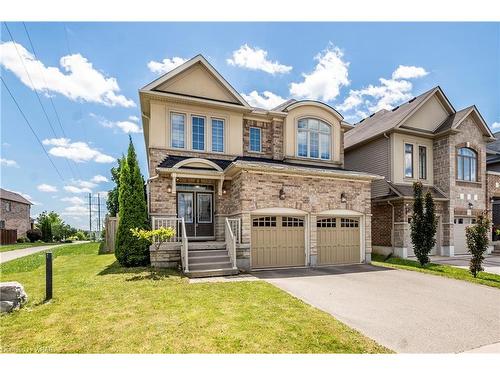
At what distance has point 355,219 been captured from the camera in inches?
496

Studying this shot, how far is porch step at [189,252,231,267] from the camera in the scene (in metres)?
9.64

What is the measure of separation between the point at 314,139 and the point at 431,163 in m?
7.95

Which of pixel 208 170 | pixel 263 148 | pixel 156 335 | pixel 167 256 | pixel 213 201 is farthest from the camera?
pixel 263 148

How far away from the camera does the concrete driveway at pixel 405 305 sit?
4.60 m

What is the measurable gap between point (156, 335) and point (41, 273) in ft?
24.7

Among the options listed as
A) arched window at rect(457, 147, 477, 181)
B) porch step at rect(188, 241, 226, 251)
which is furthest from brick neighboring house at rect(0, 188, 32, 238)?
arched window at rect(457, 147, 477, 181)

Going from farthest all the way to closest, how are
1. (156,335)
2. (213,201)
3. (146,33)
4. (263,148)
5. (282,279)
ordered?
(263,148)
(213,201)
(282,279)
(146,33)
(156,335)

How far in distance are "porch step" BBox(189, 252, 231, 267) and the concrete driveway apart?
4.11 ft

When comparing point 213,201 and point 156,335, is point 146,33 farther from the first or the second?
point 213,201

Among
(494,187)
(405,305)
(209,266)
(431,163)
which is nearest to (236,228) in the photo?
(209,266)

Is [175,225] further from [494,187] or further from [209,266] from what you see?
[494,187]

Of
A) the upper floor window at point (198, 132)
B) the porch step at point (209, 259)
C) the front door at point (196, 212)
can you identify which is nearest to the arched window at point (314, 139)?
the upper floor window at point (198, 132)
